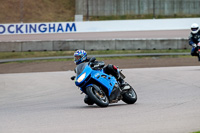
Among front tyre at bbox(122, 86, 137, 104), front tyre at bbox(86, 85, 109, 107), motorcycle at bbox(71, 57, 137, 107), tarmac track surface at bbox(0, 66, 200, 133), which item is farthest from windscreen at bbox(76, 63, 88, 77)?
front tyre at bbox(122, 86, 137, 104)

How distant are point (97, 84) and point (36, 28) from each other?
2608cm

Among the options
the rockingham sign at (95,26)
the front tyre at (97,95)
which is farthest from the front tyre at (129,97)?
the rockingham sign at (95,26)

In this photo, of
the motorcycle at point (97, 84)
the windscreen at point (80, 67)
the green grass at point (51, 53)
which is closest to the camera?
the motorcycle at point (97, 84)

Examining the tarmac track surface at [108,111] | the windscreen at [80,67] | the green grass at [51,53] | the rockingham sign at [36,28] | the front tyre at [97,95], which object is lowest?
the tarmac track surface at [108,111]

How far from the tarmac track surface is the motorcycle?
219mm

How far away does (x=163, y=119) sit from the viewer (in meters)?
7.62

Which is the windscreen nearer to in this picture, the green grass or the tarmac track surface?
the tarmac track surface

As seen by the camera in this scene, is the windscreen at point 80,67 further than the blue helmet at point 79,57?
No

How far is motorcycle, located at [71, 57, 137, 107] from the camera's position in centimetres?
948

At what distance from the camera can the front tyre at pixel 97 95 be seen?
9367mm

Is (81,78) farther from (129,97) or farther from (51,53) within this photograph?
(51,53)

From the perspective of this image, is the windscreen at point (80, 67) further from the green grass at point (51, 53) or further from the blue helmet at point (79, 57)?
the green grass at point (51, 53)

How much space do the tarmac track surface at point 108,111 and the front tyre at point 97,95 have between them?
159 millimetres

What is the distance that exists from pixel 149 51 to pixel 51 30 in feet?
28.3
